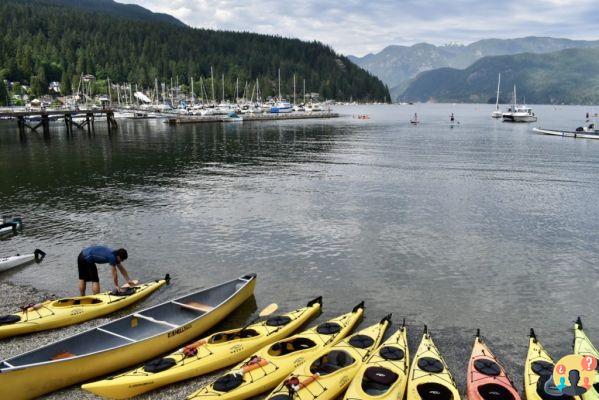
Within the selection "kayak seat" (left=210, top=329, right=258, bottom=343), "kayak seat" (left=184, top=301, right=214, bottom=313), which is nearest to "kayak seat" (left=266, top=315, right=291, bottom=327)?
"kayak seat" (left=210, top=329, right=258, bottom=343)

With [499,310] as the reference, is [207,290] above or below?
above

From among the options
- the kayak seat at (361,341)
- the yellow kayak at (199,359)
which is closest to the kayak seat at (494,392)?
the kayak seat at (361,341)

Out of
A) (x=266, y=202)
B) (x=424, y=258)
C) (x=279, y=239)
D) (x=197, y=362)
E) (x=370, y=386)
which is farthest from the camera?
(x=266, y=202)

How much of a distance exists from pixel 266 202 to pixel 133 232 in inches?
527

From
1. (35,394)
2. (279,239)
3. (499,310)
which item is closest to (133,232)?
(279,239)

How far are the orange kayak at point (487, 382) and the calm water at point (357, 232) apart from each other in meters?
1.14

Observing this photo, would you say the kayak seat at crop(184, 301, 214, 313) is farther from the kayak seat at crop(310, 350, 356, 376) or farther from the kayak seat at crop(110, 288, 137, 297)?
the kayak seat at crop(310, 350, 356, 376)

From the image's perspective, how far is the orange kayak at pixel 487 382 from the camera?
1343 cm

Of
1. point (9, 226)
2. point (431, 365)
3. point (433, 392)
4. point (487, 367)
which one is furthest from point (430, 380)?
point (9, 226)

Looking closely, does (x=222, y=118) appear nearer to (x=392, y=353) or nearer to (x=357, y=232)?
(x=357, y=232)

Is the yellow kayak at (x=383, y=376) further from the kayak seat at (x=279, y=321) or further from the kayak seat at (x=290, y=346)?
the kayak seat at (x=279, y=321)

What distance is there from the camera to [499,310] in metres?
21.2

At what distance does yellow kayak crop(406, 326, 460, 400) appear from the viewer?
13.5 metres

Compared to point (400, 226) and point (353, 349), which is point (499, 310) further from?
point (400, 226)
